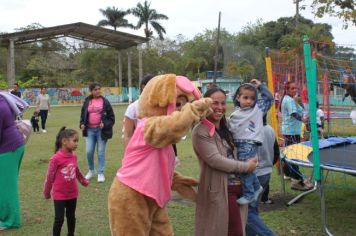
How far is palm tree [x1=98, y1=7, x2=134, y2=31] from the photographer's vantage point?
5028cm

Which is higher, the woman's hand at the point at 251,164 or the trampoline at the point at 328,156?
the woman's hand at the point at 251,164

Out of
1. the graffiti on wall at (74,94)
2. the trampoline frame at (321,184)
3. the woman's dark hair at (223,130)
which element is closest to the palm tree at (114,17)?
the graffiti on wall at (74,94)

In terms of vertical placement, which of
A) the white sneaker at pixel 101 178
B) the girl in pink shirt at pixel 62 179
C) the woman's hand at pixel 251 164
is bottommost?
the white sneaker at pixel 101 178

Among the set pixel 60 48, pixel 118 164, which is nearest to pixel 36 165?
pixel 118 164

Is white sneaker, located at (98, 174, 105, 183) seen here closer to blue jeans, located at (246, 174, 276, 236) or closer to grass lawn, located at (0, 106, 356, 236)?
grass lawn, located at (0, 106, 356, 236)

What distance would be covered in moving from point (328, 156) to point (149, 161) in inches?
130

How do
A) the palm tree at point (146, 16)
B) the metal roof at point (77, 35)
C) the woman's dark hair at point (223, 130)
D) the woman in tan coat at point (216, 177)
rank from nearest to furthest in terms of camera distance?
the woman in tan coat at point (216, 177) < the woman's dark hair at point (223, 130) < the metal roof at point (77, 35) < the palm tree at point (146, 16)

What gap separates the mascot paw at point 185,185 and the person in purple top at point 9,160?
2.31m

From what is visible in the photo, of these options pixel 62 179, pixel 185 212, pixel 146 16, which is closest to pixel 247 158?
pixel 62 179

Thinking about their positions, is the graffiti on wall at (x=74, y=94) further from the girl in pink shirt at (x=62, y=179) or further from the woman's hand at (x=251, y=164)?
the woman's hand at (x=251, y=164)

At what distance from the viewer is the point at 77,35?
33688 millimetres

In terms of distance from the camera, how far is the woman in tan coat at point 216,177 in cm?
326

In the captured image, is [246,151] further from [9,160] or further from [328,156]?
[9,160]

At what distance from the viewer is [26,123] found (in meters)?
5.40
